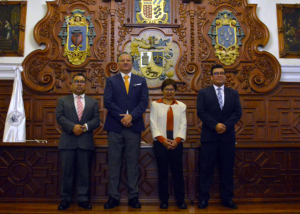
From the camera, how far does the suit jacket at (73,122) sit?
3.41 meters

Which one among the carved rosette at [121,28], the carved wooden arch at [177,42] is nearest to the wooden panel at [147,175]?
the carved wooden arch at [177,42]

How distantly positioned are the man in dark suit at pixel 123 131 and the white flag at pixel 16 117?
7.70ft

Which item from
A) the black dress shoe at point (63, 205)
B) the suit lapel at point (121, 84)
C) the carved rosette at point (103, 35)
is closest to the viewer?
the black dress shoe at point (63, 205)

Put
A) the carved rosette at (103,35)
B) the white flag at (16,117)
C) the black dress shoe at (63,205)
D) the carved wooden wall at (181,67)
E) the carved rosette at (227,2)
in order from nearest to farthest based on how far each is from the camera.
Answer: the black dress shoe at (63,205), the white flag at (16,117), the carved wooden wall at (181,67), the carved rosette at (103,35), the carved rosette at (227,2)

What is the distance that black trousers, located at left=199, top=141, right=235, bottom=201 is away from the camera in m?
3.44

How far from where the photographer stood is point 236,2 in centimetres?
568

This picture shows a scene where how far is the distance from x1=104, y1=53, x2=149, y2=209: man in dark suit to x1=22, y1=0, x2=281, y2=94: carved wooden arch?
1966 millimetres

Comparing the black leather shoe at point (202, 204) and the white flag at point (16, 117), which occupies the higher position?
the white flag at point (16, 117)

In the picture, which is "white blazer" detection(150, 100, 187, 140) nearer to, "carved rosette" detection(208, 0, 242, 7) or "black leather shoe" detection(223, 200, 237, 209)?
"black leather shoe" detection(223, 200, 237, 209)

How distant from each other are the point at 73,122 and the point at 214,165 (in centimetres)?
176

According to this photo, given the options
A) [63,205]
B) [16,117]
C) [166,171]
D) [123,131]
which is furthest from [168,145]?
[16,117]

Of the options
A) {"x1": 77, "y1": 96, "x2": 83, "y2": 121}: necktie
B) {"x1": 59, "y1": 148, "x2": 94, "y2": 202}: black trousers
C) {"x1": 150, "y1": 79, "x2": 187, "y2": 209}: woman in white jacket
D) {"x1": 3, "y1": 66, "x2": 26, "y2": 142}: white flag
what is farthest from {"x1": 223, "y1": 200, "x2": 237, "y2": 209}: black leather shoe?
{"x1": 3, "y1": 66, "x2": 26, "y2": 142}: white flag

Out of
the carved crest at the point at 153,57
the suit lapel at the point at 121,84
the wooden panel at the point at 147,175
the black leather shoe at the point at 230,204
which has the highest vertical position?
the carved crest at the point at 153,57

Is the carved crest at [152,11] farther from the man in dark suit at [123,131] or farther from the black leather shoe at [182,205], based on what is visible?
the black leather shoe at [182,205]
